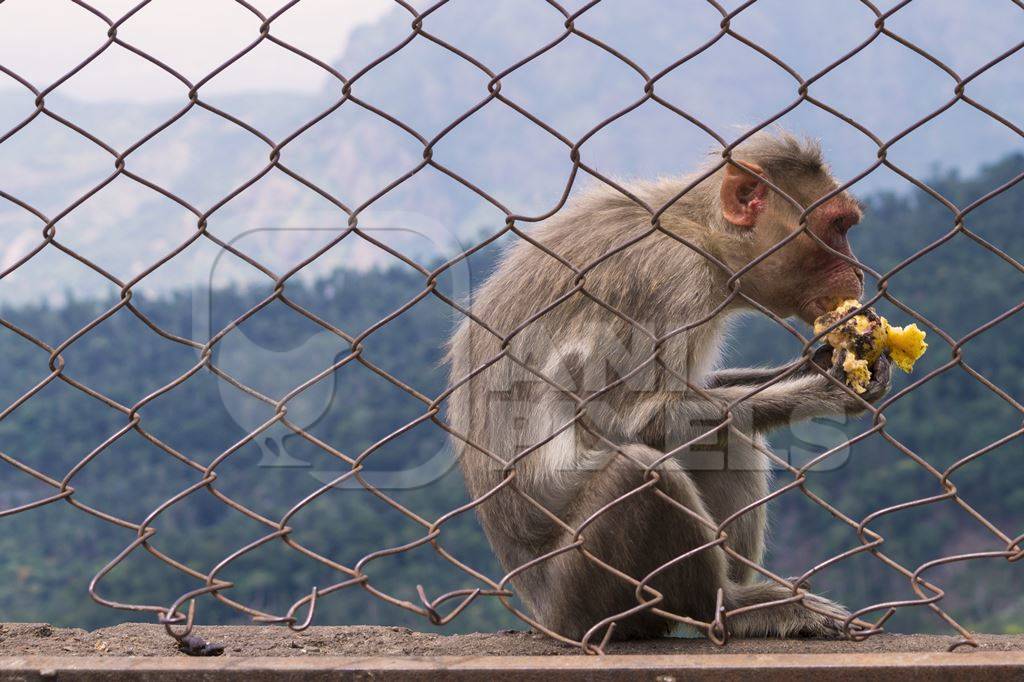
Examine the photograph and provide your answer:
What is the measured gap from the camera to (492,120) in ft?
142

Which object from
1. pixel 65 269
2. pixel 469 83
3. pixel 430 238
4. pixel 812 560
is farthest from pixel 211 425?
pixel 469 83

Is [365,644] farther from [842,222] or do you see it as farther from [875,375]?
[842,222]

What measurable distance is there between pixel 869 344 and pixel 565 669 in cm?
145

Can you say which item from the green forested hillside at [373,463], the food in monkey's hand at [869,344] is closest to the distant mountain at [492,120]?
the food in monkey's hand at [869,344]

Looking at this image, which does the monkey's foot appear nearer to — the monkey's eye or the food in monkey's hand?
the food in monkey's hand

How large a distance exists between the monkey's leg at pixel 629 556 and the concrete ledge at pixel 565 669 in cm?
81

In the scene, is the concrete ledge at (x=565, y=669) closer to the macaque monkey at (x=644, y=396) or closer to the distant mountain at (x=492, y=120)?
the macaque monkey at (x=644, y=396)

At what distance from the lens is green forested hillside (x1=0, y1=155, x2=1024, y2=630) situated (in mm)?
19875

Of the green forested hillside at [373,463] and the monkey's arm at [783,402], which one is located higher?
the monkey's arm at [783,402]

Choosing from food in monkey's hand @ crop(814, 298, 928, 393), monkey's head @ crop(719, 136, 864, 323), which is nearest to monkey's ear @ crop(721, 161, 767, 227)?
monkey's head @ crop(719, 136, 864, 323)

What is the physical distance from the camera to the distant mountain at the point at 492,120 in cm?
1630

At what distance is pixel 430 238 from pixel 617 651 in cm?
128

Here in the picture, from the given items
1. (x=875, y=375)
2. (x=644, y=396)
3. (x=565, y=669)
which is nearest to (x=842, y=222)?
(x=875, y=375)

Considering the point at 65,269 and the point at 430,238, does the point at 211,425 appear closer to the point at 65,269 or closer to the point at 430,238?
the point at 65,269
